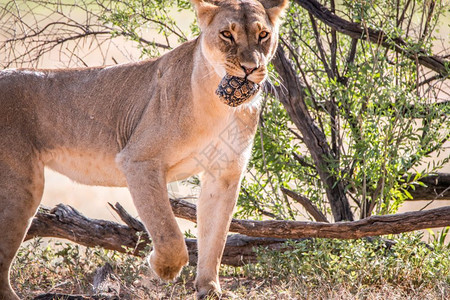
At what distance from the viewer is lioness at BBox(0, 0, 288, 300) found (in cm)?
455

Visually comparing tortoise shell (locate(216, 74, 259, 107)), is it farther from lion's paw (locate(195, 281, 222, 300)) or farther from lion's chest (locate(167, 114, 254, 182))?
lion's paw (locate(195, 281, 222, 300))

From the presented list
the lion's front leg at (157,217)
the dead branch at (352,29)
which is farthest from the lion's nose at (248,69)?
the dead branch at (352,29)

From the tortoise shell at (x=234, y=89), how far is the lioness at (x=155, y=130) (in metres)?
0.05

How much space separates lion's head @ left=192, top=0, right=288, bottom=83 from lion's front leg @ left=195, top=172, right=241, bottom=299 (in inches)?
35.2

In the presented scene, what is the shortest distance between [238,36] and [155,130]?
85 centimetres

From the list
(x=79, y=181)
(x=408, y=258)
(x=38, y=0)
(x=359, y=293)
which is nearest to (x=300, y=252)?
(x=408, y=258)

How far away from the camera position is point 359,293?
4785mm

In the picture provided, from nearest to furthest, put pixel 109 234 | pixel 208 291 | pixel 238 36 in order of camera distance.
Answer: pixel 238 36
pixel 208 291
pixel 109 234

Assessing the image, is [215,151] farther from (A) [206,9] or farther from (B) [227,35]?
(A) [206,9]

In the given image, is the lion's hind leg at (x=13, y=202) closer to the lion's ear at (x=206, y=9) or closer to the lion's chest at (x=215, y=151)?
the lion's chest at (x=215, y=151)

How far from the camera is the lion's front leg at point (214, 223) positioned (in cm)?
503

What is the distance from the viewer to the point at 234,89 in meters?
4.39

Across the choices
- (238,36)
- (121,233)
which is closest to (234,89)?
(238,36)

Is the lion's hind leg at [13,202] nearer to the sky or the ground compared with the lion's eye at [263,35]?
nearer to the ground
